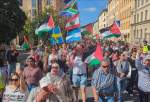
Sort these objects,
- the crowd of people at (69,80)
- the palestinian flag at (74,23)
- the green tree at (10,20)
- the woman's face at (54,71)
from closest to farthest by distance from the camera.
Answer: the crowd of people at (69,80)
the woman's face at (54,71)
the palestinian flag at (74,23)
the green tree at (10,20)

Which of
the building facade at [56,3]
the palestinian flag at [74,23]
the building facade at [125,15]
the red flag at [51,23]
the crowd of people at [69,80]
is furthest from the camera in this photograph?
the building facade at [56,3]

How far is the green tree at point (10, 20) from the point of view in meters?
47.2

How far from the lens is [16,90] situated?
7578 millimetres

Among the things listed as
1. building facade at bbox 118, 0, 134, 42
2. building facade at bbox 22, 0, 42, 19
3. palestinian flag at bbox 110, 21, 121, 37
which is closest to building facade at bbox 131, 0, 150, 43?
building facade at bbox 118, 0, 134, 42

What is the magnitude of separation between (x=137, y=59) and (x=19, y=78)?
23.7 feet

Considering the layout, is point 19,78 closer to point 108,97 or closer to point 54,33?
→ point 108,97

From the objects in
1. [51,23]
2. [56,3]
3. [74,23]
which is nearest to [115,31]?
[51,23]

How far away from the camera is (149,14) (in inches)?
2648

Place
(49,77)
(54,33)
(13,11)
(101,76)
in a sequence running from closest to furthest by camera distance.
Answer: (49,77), (101,76), (54,33), (13,11)

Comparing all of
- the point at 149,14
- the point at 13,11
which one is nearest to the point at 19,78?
the point at 13,11

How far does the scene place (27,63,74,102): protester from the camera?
20.2 ft

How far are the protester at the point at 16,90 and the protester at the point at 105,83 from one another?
1.93 m

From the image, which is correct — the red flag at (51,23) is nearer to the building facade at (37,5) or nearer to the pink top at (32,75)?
the pink top at (32,75)

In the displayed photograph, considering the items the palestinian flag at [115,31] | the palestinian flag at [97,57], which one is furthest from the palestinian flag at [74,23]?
the palestinian flag at [115,31]
